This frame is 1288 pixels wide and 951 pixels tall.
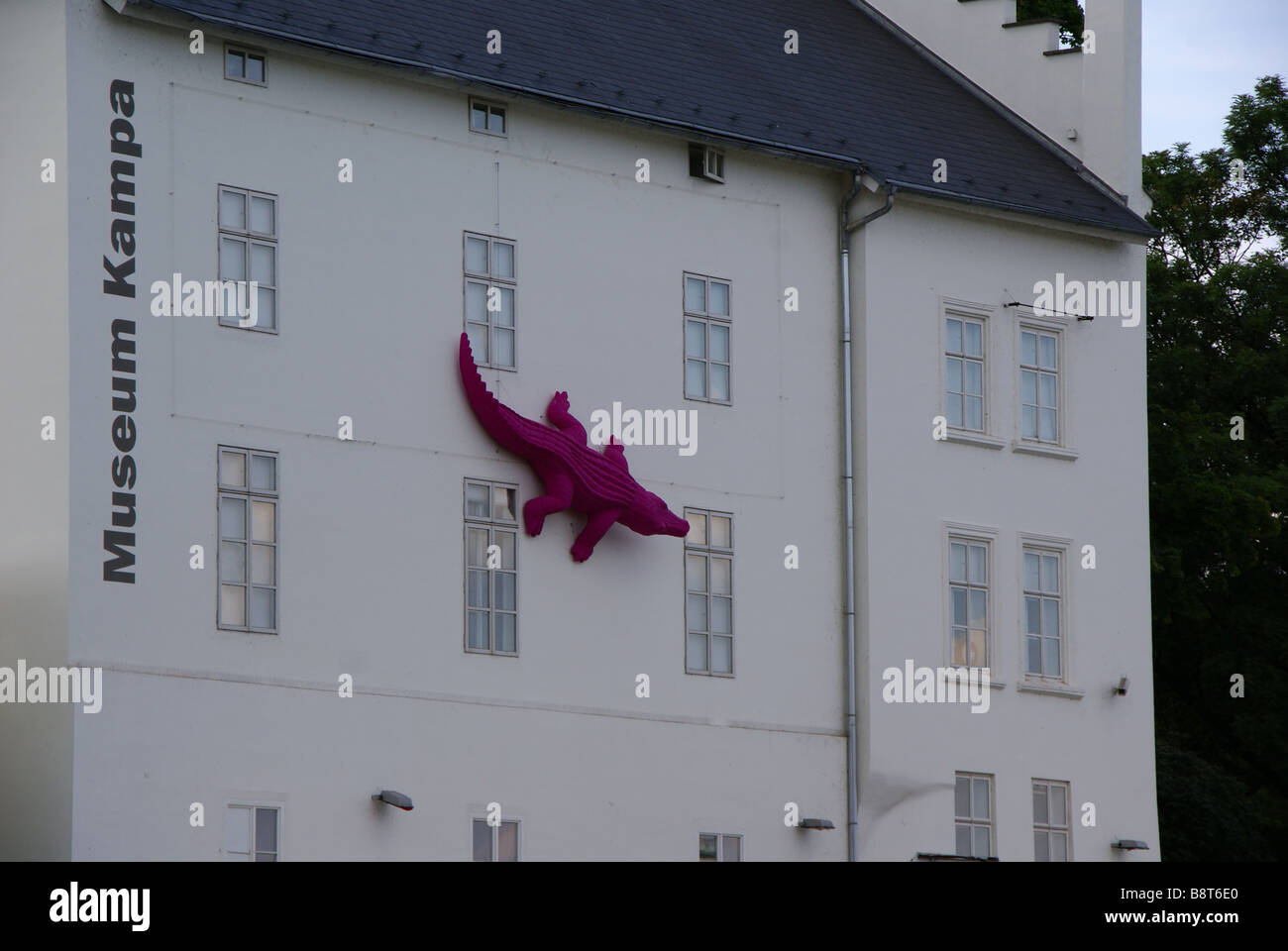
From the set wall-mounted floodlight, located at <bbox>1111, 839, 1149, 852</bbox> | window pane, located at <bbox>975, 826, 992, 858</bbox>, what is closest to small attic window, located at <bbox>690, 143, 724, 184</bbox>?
window pane, located at <bbox>975, 826, 992, 858</bbox>

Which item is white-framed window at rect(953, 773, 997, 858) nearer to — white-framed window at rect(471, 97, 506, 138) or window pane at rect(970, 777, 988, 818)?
window pane at rect(970, 777, 988, 818)

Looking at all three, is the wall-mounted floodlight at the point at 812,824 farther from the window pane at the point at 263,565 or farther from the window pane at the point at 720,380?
the window pane at the point at 263,565

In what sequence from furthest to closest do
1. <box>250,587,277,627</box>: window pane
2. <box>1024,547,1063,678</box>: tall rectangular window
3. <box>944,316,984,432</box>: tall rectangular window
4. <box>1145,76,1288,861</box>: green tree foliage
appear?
1. <box>1145,76,1288,861</box>: green tree foliage
2. <box>1024,547,1063,678</box>: tall rectangular window
3. <box>944,316,984,432</box>: tall rectangular window
4. <box>250,587,277,627</box>: window pane

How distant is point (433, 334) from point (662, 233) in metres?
3.48

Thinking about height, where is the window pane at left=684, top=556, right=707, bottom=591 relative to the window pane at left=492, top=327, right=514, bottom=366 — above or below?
below

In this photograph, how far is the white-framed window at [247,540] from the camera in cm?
2659

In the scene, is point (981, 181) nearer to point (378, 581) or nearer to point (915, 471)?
point (915, 471)

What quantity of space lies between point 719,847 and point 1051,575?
20.2 ft

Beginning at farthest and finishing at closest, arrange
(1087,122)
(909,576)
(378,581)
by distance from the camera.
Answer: (1087,122)
(909,576)
(378,581)

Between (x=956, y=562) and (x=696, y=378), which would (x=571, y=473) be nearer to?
(x=696, y=378)

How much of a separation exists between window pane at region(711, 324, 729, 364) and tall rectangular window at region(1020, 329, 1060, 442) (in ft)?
14.4

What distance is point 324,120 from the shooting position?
2811cm

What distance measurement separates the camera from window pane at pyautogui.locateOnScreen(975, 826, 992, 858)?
32.3m

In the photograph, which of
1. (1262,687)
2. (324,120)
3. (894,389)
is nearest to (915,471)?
(894,389)
